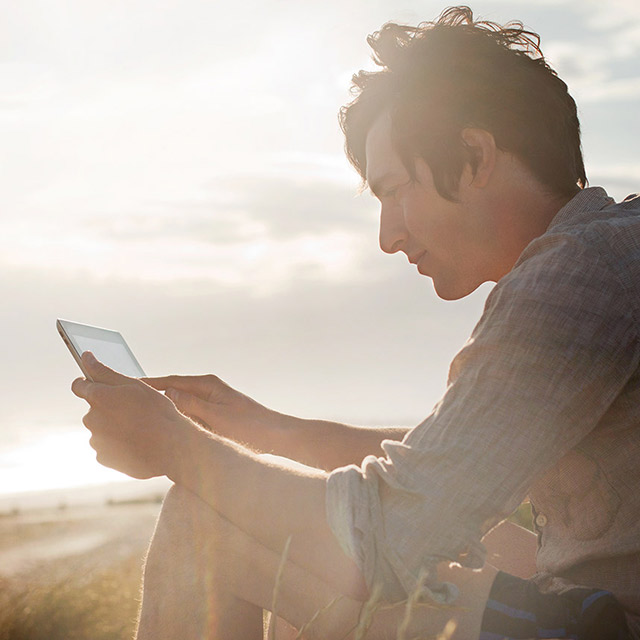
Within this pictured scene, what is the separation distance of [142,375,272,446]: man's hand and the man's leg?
120 cm

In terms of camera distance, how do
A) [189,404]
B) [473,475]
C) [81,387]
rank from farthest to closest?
1. [189,404]
2. [81,387]
3. [473,475]

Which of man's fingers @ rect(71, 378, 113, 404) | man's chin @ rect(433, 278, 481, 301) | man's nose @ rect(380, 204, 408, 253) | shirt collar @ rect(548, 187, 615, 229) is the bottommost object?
man's fingers @ rect(71, 378, 113, 404)

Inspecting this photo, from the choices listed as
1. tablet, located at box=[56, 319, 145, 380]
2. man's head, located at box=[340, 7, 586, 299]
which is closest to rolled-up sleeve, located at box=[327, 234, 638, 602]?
man's head, located at box=[340, 7, 586, 299]

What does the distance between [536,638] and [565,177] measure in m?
1.70

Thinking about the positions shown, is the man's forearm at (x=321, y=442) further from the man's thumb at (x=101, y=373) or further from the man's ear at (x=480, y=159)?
the man's ear at (x=480, y=159)

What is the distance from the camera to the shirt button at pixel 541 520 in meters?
2.52

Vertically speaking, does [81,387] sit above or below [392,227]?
below

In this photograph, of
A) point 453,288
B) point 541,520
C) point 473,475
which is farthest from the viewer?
point 453,288

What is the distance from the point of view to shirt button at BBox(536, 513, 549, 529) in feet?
8.27

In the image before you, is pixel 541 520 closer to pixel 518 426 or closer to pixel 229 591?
pixel 518 426

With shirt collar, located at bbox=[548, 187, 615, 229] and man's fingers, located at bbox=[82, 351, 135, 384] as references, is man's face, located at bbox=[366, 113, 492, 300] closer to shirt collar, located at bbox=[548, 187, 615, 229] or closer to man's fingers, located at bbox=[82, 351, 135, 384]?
shirt collar, located at bbox=[548, 187, 615, 229]

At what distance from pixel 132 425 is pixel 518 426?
1.17m

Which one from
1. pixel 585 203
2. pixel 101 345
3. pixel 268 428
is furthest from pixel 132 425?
pixel 585 203

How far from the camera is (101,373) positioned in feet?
8.82
